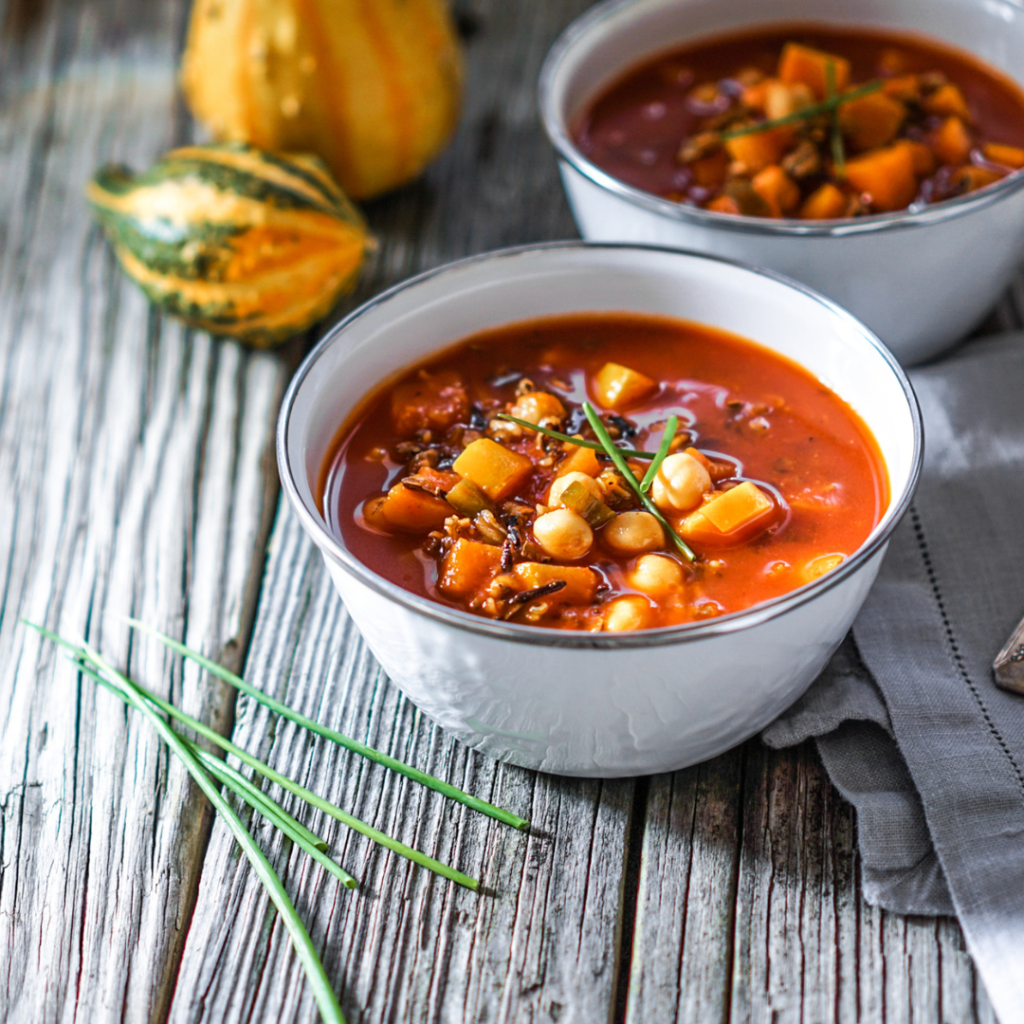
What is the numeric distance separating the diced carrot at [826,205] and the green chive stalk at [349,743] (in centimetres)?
137

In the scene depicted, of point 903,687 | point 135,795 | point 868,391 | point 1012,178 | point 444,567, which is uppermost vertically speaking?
point 1012,178

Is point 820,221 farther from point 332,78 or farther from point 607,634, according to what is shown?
point 332,78

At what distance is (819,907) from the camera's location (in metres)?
1.68

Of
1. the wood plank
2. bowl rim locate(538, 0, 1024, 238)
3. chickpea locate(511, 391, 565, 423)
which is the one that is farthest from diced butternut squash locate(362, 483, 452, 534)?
bowl rim locate(538, 0, 1024, 238)

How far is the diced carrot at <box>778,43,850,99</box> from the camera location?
8.75 feet

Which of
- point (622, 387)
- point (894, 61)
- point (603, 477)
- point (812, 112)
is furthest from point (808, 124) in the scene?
point (603, 477)

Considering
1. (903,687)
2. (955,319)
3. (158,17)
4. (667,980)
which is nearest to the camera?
(667,980)

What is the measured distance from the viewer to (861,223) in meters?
2.11

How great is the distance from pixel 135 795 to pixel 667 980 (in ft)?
2.99

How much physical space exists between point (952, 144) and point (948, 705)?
1319mm

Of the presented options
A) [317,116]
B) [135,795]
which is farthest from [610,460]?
[317,116]

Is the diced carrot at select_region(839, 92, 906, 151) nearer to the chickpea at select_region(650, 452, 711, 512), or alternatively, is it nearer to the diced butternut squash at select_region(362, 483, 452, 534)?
the chickpea at select_region(650, 452, 711, 512)

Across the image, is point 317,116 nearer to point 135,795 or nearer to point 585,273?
point 585,273

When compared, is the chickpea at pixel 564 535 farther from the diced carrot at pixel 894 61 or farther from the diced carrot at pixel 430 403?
the diced carrot at pixel 894 61
